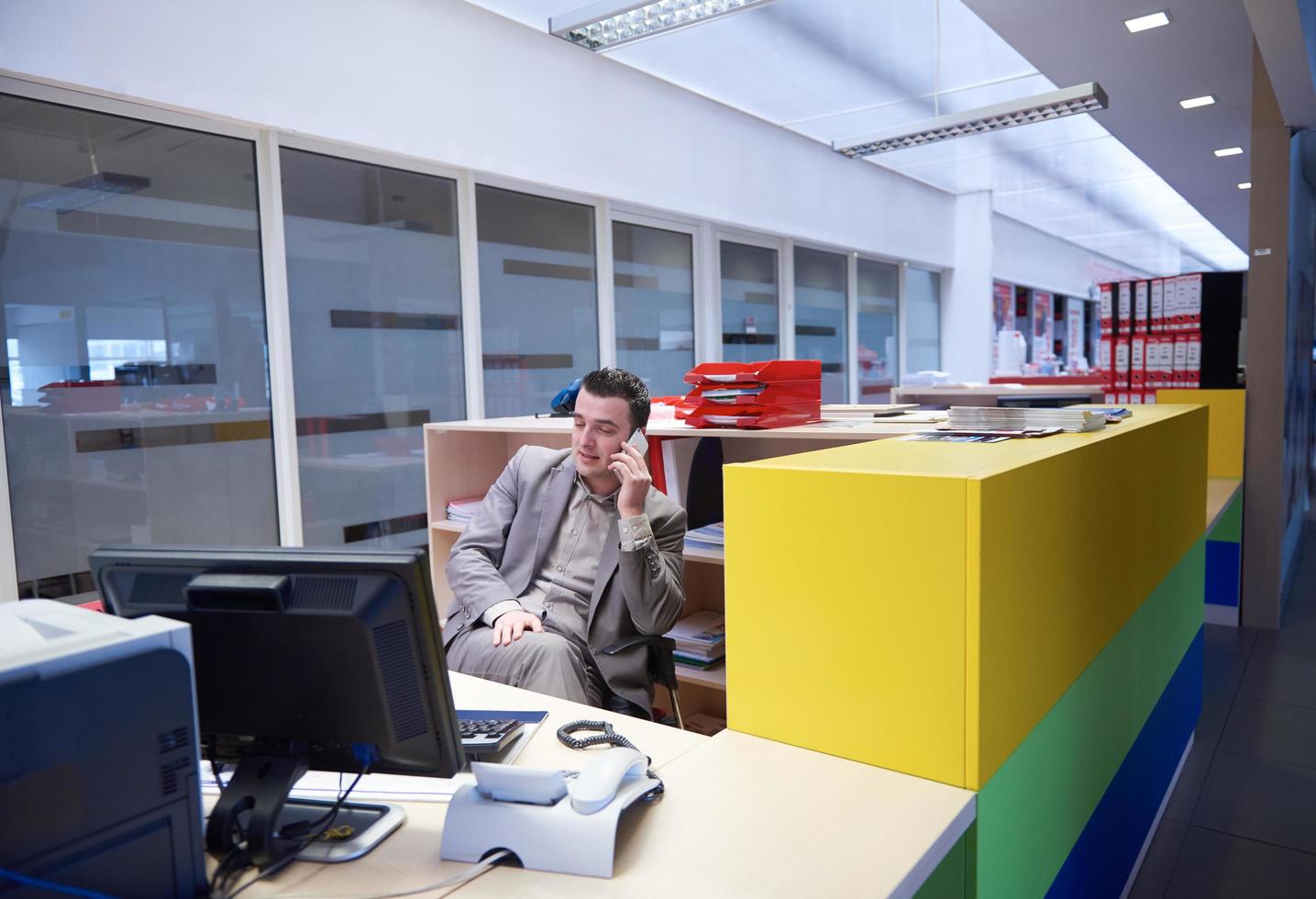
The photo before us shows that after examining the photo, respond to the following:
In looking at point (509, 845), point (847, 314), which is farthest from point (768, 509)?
point (847, 314)

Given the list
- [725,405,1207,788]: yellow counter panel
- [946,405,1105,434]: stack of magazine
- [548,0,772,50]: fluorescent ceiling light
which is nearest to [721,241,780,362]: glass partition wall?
[548,0,772,50]: fluorescent ceiling light

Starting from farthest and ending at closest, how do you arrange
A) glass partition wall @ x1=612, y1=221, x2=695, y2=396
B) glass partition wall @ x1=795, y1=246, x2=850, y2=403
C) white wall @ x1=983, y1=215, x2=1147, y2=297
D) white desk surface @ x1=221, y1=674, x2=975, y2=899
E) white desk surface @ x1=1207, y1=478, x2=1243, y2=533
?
white wall @ x1=983, y1=215, x2=1147, y2=297
glass partition wall @ x1=795, y1=246, x2=850, y2=403
glass partition wall @ x1=612, y1=221, x2=695, y2=396
white desk surface @ x1=1207, y1=478, x2=1243, y2=533
white desk surface @ x1=221, y1=674, x2=975, y2=899

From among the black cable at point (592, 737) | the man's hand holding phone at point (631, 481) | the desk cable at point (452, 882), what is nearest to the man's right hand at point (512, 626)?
the man's hand holding phone at point (631, 481)

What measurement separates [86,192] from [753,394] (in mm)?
2674

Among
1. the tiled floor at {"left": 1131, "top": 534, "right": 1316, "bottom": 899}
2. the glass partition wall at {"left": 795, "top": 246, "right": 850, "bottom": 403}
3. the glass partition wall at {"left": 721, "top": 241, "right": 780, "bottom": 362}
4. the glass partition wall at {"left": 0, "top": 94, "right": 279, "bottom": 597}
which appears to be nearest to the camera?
→ the tiled floor at {"left": 1131, "top": 534, "right": 1316, "bottom": 899}

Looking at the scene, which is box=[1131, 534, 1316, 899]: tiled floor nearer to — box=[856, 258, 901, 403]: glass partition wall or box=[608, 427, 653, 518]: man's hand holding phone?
box=[608, 427, 653, 518]: man's hand holding phone

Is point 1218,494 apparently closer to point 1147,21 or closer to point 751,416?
point 1147,21

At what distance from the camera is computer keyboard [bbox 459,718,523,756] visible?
1337mm

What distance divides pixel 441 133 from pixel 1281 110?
4016 mm

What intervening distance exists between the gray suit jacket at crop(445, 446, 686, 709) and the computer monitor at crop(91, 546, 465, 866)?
1.04m

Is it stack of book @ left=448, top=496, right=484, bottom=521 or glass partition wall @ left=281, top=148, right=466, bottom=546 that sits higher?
glass partition wall @ left=281, top=148, right=466, bottom=546

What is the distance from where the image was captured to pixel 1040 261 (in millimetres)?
11102

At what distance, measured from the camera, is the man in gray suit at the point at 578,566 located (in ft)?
6.91

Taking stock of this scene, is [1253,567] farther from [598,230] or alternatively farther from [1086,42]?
[598,230]
